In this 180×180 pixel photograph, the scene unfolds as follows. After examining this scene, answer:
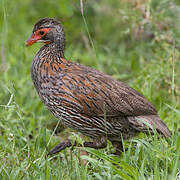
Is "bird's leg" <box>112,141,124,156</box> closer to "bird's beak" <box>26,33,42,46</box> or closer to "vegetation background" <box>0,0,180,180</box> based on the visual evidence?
"vegetation background" <box>0,0,180,180</box>

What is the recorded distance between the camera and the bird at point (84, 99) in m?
4.79

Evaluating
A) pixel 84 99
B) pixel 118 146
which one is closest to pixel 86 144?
pixel 118 146

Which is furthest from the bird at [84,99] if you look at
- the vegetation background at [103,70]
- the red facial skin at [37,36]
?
the vegetation background at [103,70]

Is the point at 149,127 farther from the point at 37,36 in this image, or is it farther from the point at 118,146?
the point at 37,36

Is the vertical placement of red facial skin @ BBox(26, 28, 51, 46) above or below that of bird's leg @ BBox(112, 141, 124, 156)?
above

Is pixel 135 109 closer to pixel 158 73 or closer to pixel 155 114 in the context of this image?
pixel 155 114

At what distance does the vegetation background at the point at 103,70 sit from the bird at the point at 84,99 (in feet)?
0.55

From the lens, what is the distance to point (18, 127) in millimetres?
5527

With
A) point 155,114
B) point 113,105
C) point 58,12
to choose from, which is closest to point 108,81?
point 113,105

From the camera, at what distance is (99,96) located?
485 centimetres

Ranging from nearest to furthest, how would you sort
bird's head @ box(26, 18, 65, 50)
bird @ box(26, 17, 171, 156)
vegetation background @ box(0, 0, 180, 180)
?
vegetation background @ box(0, 0, 180, 180), bird @ box(26, 17, 171, 156), bird's head @ box(26, 18, 65, 50)

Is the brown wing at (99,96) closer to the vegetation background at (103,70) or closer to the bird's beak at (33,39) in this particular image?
the vegetation background at (103,70)

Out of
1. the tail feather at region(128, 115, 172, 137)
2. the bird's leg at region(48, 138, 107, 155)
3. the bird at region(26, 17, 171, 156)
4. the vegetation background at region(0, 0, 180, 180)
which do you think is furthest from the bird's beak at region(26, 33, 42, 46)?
the tail feather at region(128, 115, 172, 137)

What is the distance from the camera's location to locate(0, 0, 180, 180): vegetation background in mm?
4090
